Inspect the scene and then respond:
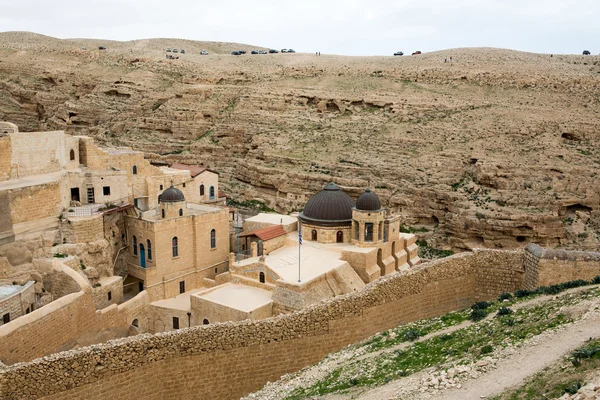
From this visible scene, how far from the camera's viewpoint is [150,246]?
2398cm

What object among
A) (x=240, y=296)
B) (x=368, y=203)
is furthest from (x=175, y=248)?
(x=368, y=203)

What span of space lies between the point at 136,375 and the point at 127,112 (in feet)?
150

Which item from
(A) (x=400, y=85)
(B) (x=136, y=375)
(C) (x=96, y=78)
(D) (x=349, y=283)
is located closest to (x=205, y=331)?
(B) (x=136, y=375)

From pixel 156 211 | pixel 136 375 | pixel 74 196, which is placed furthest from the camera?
pixel 156 211

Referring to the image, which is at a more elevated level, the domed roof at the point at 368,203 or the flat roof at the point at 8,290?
the domed roof at the point at 368,203

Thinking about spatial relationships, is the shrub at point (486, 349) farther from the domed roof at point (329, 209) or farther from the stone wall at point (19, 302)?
the domed roof at point (329, 209)

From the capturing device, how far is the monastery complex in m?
19.6

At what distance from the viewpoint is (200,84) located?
5853 cm

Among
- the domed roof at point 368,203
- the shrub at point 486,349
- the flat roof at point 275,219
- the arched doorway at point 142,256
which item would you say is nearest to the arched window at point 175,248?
the arched doorway at point 142,256

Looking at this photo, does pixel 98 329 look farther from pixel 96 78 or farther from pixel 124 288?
pixel 96 78

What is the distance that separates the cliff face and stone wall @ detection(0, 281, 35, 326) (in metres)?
24.0

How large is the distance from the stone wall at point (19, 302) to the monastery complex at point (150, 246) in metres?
0.08

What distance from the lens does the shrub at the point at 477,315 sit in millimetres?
12223

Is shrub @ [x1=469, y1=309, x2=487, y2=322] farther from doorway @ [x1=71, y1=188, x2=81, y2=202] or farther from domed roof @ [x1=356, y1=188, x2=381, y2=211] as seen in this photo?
doorway @ [x1=71, y1=188, x2=81, y2=202]
